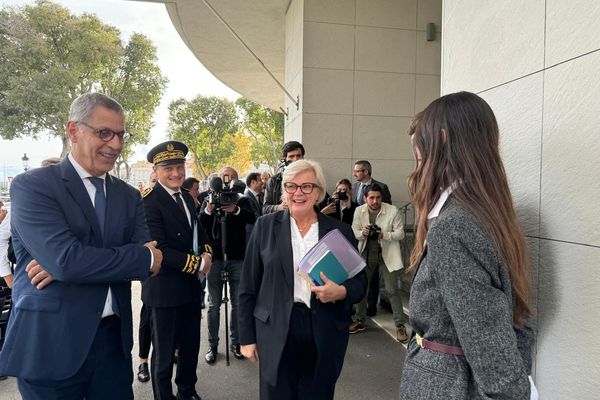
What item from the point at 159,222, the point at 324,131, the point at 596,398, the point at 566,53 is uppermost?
the point at 324,131

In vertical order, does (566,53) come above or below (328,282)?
above

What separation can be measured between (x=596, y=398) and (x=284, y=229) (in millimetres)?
1466

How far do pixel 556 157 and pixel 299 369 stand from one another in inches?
63.1

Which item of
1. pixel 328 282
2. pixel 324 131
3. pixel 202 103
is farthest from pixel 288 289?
pixel 202 103

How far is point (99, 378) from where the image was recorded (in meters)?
1.76

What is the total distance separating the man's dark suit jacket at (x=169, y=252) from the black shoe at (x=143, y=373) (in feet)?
3.31

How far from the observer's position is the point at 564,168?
Answer: 1.37 m

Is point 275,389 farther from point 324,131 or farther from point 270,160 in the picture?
point 270,160

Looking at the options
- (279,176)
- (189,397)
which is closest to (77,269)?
(189,397)

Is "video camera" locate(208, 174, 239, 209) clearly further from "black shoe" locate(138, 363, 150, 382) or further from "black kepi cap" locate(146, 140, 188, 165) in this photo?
"black shoe" locate(138, 363, 150, 382)

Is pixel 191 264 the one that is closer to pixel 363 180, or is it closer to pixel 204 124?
pixel 363 180

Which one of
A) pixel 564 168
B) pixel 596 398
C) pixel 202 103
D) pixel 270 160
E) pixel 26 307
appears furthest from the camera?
pixel 270 160

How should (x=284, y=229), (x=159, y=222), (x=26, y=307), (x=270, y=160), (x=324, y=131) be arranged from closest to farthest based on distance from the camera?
(x=26, y=307) → (x=284, y=229) → (x=159, y=222) → (x=324, y=131) → (x=270, y=160)

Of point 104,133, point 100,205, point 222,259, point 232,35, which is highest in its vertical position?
point 232,35
